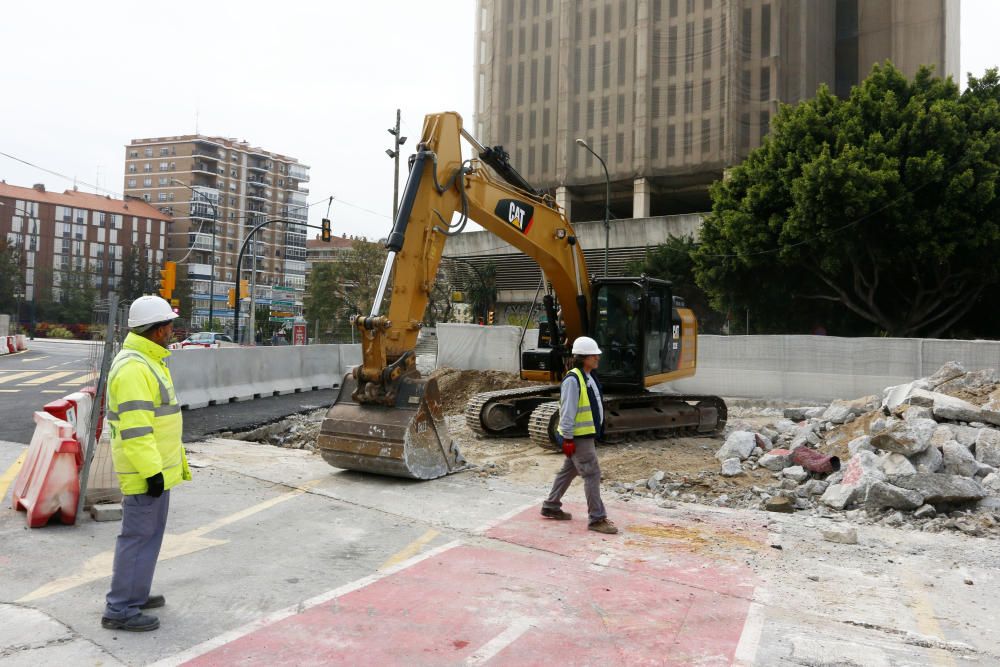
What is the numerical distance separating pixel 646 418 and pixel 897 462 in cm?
483

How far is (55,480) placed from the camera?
6.54 meters

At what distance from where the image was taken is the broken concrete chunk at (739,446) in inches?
426

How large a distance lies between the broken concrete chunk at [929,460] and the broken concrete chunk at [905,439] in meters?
0.09

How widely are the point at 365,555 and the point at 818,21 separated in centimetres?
4672

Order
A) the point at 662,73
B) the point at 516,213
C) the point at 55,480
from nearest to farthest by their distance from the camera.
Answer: the point at 55,480 → the point at 516,213 → the point at 662,73

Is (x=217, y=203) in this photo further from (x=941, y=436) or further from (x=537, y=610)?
(x=537, y=610)

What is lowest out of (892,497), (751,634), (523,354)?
(751,634)

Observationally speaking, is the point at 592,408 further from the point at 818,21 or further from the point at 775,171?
the point at 818,21

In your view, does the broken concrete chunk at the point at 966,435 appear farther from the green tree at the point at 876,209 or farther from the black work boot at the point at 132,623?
the green tree at the point at 876,209

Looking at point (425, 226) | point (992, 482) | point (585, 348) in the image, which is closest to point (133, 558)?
point (585, 348)

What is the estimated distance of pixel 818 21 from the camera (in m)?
43.7

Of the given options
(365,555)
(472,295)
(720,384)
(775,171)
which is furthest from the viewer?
(472,295)

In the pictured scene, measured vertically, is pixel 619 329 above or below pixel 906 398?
above

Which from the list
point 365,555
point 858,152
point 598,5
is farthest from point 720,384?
point 598,5
